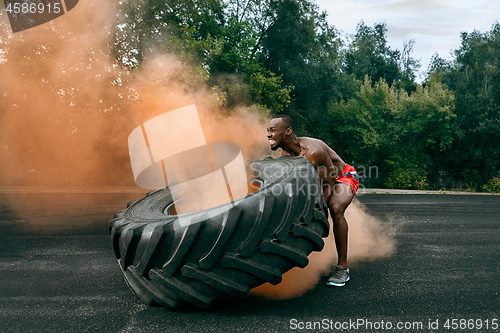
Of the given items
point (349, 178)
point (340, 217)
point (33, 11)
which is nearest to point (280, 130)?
point (349, 178)

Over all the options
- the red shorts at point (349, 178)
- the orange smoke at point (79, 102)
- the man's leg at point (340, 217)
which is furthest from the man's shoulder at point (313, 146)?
the orange smoke at point (79, 102)

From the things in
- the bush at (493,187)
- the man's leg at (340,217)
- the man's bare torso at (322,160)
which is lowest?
the bush at (493,187)

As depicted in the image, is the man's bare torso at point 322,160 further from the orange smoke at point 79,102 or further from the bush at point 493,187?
the bush at point 493,187

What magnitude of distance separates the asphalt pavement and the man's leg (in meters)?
0.25

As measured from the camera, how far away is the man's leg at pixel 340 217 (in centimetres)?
284

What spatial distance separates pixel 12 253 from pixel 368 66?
34776 mm

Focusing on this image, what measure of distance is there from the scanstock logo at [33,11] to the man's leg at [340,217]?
8.72 meters

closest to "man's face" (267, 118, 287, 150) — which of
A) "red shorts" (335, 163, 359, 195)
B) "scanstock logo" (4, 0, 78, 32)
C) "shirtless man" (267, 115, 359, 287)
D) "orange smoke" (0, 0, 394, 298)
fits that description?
"shirtless man" (267, 115, 359, 287)

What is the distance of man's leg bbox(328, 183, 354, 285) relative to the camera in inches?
112

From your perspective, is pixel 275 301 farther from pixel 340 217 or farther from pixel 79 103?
pixel 79 103

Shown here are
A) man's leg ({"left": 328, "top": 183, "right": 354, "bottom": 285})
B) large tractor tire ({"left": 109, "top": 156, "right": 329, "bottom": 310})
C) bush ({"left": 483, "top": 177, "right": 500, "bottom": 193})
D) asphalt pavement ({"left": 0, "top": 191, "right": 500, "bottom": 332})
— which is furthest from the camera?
bush ({"left": 483, "top": 177, "right": 500, "bottom": 193})

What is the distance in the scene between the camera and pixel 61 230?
474 cm

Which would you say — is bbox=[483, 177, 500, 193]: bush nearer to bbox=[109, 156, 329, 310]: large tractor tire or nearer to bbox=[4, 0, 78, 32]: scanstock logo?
bbox=[109, 156, 329, 310]: large tractor tire

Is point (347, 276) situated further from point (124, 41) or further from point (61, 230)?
point (124, 41)
